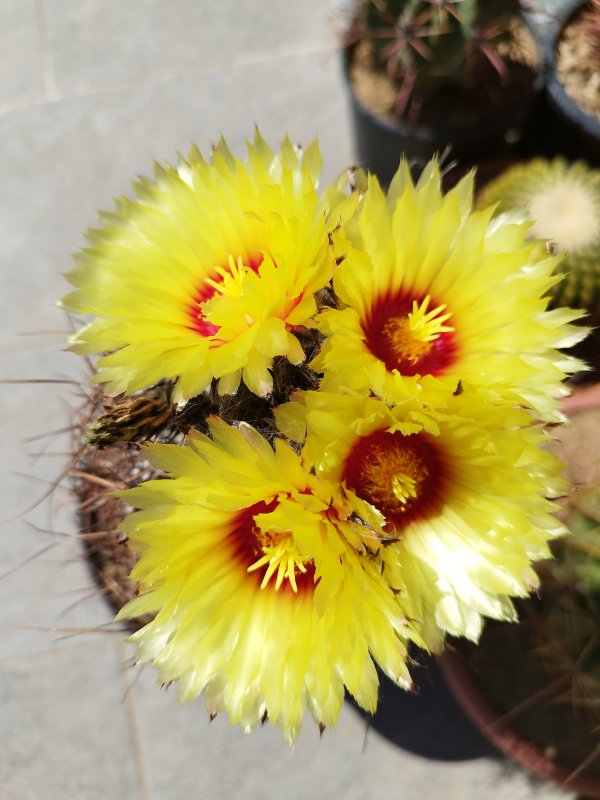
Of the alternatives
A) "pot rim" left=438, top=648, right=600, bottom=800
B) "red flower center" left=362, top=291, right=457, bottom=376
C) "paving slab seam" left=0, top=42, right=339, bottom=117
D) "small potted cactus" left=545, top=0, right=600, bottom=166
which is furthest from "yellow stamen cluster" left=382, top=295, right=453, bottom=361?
"paving slab seam" left=0, top=42, right=339, bottom=117

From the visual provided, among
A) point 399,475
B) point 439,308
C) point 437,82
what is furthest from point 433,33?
point 399,475

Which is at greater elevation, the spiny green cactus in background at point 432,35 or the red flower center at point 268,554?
the spiny green cactus in background at point 432,35

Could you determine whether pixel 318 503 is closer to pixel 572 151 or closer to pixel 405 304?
pixel 405 304

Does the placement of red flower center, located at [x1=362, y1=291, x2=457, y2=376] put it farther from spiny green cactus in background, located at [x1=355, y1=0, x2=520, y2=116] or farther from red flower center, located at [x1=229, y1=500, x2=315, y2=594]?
spiny green cactus in background, located at [x1=355, y1=0, x2=520, y2=116]

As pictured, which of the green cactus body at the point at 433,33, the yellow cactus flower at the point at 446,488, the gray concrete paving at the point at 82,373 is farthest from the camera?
the gray concrete paving at the point at 82,373

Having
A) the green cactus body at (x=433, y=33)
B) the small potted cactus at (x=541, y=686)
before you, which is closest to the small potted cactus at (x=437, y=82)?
the green cactus body at (x=433, y=33)

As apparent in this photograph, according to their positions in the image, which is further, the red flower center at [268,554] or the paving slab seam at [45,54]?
the paving slab seam at [45,54]

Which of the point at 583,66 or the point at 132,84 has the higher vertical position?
the point at 132,84

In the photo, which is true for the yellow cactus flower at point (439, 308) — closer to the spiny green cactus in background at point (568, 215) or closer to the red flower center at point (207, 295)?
the red flower center at point (207, 295)

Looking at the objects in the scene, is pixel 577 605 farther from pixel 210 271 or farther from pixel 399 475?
pixel 210 271
